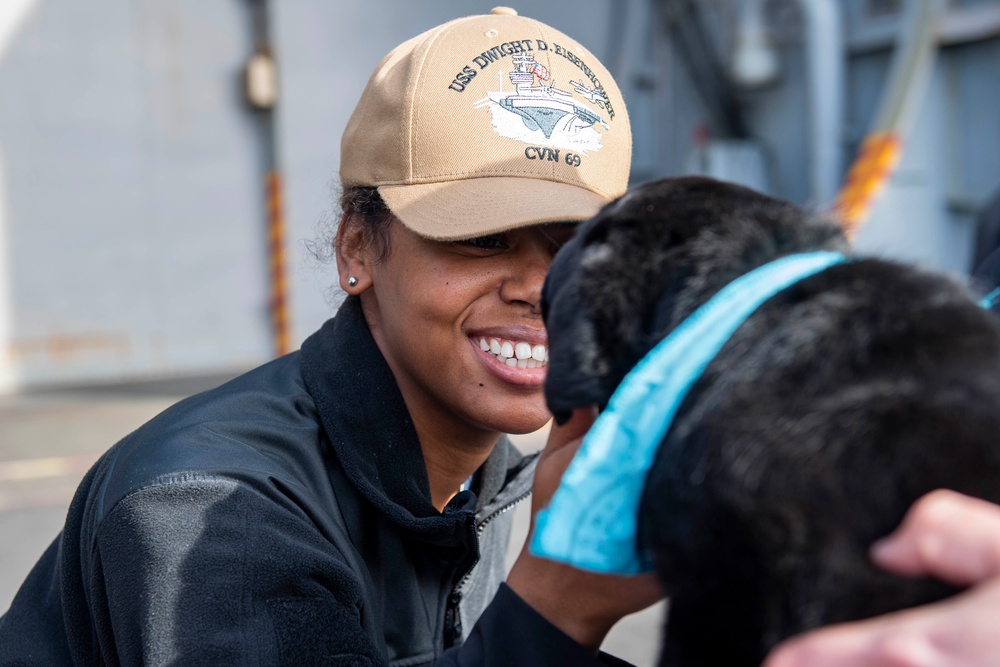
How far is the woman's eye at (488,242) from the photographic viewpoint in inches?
63.4

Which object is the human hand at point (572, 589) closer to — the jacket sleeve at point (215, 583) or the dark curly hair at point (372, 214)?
the jacket sleeve at point (215, 583)

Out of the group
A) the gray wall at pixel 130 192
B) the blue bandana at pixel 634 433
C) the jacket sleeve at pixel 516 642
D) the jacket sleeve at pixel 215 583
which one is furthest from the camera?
the gray wall at pixel 130 192

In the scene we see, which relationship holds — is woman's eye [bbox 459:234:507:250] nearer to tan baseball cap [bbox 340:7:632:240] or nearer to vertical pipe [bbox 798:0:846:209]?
tan baseball cap [bbox 340:7:632:240]

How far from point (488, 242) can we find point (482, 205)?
78 millimetres

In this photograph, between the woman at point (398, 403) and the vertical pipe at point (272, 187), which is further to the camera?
the vertical pipe at point (272, 187)

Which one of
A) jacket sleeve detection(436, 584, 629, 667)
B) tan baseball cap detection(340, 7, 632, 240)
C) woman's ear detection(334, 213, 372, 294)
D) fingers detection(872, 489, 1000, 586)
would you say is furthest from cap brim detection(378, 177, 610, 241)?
fingers detection(872, 489, 1000, 586)

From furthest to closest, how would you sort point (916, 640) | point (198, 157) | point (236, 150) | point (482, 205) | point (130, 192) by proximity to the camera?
point (236, 150) < point (198, 157) < point (130, 192) < point (482, 205) < point (916, 640)

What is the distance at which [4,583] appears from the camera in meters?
3.91

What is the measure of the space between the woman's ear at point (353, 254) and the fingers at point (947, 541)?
1.21m

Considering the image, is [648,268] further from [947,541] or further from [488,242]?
[488,242]

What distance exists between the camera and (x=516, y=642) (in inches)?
41.1

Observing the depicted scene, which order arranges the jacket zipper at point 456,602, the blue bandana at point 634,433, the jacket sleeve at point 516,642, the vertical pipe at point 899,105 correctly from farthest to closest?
1. the vertical pipe at point 899,105
2. the jacket zipper at point 456,602
3. the jacket sleeve at point 516,642
4. the blue bandana at point 634,433

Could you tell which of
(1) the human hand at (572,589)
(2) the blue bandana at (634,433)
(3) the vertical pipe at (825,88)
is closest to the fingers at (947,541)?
(2) the blue bandana at (634,433)

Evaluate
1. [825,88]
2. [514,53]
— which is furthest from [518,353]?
[825,88]
